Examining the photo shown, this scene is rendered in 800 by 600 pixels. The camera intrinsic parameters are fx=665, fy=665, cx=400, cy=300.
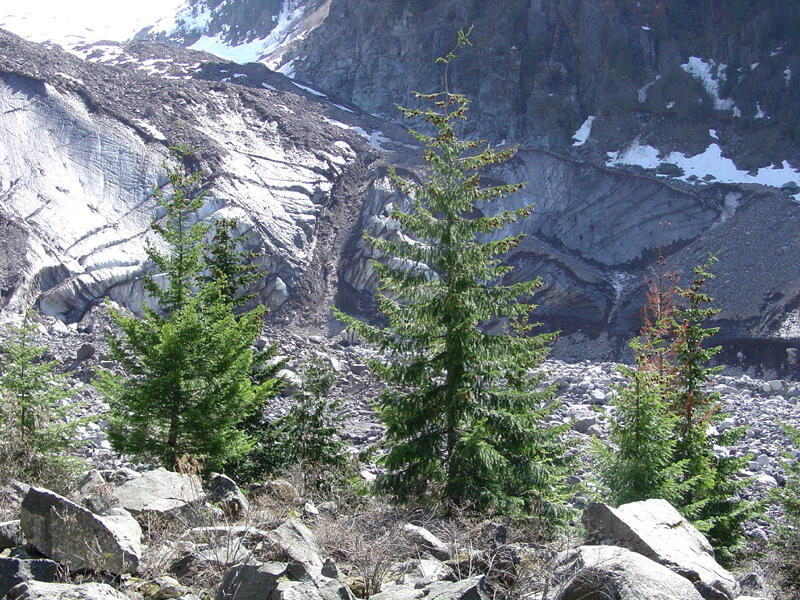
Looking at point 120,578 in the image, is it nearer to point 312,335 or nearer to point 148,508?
point 148,508

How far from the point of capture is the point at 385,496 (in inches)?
313

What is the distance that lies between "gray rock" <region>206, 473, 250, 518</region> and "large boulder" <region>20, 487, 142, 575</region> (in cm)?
135

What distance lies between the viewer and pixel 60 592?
11.0ft

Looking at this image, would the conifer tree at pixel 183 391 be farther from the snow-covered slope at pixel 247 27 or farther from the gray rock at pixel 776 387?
the snow-covered slope at pixel 247 27

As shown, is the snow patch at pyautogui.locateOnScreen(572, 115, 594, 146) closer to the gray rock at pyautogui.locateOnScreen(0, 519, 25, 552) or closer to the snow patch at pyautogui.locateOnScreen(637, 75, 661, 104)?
the snow patch at pyautogui.locateOnScreen(637, 75, 661, 104)

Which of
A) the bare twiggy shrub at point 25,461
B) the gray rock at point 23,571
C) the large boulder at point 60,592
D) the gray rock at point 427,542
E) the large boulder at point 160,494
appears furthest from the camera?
the bare twiggy shrub at point 25,461

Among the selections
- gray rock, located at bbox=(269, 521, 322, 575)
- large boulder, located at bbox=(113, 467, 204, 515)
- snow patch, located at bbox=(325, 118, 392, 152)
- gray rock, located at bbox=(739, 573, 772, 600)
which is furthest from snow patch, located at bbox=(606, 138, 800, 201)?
gray rock, located at bbox=(269, 521, 322, 575)

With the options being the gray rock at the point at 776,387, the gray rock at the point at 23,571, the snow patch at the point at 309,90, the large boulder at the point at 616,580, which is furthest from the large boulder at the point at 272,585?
the snow patch at the point at 309,90

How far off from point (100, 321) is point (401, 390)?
23.2 m

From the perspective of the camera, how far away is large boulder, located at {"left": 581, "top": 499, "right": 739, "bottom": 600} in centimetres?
426

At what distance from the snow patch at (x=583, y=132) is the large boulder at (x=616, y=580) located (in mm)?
44741

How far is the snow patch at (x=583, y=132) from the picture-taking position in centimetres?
4586

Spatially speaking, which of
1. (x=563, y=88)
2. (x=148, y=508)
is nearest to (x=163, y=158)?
(x=563, y=88)

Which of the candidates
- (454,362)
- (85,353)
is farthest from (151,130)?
(454,362)
